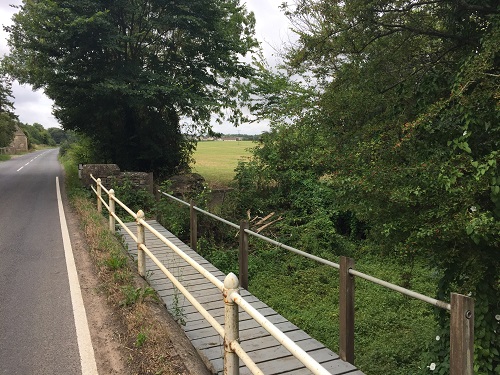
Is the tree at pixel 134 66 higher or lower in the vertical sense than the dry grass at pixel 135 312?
higher

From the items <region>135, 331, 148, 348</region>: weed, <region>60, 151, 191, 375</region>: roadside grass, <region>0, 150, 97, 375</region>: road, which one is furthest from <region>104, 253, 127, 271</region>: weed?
<region>135, 331, 148, 348</region>: weed

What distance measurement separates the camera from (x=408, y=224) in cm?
394

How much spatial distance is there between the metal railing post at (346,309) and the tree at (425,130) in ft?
1.77

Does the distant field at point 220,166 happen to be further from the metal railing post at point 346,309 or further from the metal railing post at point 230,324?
the metal railing post at point 230,324

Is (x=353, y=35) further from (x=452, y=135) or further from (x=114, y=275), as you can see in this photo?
(x=114, y=275)

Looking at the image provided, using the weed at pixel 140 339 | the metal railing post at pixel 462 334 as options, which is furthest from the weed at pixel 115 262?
the metal railing post at pixel 462 334

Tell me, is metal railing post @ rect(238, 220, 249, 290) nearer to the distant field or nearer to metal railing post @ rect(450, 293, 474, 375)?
metal railing post @ rect(450, 293, 474, 375)

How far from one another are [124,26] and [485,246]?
49.7 feet

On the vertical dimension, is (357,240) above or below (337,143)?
below

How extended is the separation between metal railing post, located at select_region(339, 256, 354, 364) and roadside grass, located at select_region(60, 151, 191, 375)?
1731 millimetres

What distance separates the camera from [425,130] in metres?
4.06

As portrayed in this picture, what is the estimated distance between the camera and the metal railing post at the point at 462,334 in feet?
9.13

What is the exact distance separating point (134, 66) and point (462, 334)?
46.1ft

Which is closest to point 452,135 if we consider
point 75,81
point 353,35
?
point 353,35
